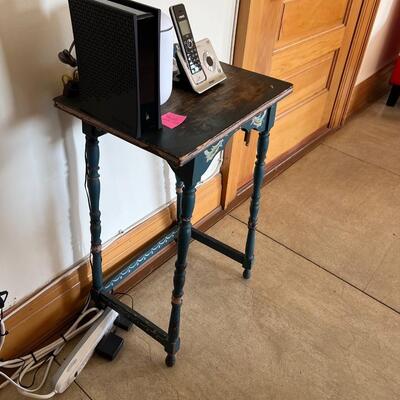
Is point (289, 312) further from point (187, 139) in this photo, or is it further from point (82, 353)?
point (187, 139)

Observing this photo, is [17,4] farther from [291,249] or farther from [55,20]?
[291,249]

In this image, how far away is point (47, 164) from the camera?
108cm

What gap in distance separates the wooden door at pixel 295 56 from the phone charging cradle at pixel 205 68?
394 mm

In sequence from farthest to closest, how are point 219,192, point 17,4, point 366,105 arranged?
point 366,105 → point 219,192 → point 17,4

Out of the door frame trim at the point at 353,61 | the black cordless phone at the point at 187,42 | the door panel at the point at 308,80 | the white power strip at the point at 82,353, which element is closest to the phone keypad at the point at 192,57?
the black cordless phone at the point at 187,42

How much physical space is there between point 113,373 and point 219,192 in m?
0.82

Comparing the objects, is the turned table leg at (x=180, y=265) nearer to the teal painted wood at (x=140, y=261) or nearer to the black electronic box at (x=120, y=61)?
the black electronic box at (x=120, y=61)

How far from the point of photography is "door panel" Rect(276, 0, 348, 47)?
63.3 inches

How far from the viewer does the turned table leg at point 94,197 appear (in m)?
1.04

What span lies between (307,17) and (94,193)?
3.85 ft

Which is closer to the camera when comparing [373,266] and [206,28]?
[206,28]

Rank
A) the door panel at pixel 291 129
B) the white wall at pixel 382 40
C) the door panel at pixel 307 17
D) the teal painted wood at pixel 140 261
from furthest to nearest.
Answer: the white wall at pixel 382 40
the door panel at pixel 291 129
the door panel at pixel 307 17
the teal painted wood at pixel 140 261

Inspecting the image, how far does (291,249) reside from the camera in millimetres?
1682

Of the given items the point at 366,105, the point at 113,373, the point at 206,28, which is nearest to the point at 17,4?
the point at 206,28
